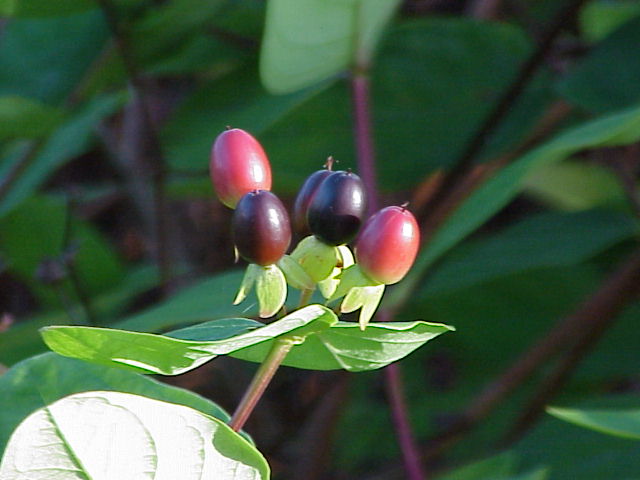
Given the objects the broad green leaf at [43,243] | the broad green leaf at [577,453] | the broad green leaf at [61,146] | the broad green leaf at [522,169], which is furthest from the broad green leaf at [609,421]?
the broad green leaf at [43,243]

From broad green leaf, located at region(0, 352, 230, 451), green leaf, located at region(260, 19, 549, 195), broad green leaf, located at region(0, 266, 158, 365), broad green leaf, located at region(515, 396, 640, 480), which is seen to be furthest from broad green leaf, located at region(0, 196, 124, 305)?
broad green leaf, located at region(0, 352, 230, 451)

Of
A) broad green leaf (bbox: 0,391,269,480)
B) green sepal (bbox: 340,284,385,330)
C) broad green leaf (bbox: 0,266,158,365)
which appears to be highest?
broad green leaf (bbox: 0,266,158,365)

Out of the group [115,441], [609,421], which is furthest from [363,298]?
[609,421]

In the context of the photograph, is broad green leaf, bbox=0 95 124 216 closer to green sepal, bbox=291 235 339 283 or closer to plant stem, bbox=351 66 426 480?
plant stem, bbox=351 66 426 480

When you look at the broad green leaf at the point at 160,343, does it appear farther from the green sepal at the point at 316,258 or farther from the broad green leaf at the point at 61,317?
the broad green leaf at the point at 61,317

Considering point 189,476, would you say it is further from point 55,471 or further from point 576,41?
point 576,41

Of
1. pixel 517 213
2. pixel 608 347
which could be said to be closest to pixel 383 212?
pixel 608 347
